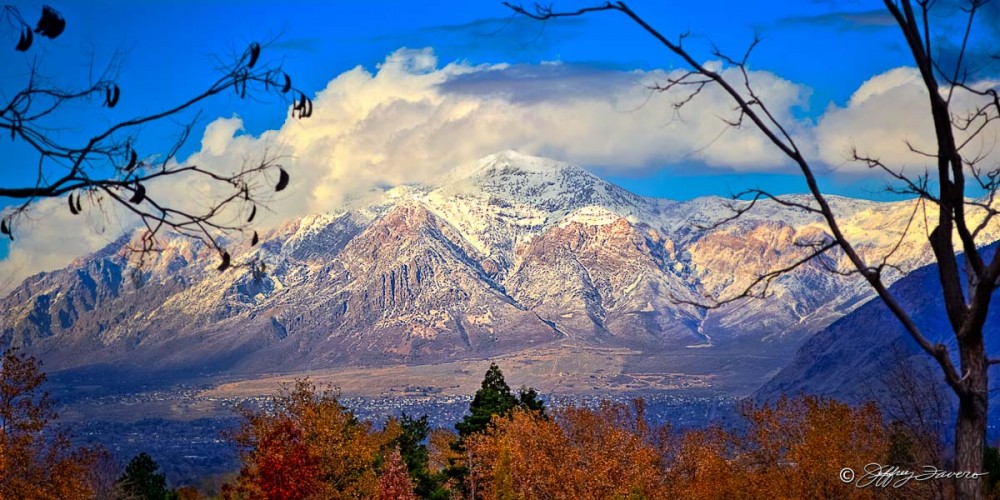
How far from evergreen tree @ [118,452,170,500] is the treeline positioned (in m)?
3.36

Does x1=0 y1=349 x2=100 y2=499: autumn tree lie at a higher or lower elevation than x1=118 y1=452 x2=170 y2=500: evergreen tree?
higher

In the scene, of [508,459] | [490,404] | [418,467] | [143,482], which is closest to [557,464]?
[508,459]

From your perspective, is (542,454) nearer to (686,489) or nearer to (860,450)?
(686,489)

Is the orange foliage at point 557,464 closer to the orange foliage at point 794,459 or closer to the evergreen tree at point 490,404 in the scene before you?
the orange foliage at point 794,459

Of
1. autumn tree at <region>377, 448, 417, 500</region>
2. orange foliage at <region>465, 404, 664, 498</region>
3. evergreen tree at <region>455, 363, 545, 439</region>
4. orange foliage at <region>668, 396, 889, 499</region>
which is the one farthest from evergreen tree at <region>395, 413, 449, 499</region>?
autumn tree at <region>377, 448, 417, 500</region>

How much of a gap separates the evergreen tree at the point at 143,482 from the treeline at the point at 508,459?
11.0 ft

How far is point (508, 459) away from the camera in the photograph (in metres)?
72.4

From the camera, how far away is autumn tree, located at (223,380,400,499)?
2041 inches

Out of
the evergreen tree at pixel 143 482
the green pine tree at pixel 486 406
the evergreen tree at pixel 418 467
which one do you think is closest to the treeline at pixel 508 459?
the evergreen tree at pixel 418 467

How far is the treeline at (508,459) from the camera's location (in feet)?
156

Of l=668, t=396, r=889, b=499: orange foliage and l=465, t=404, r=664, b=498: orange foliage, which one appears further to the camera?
l=668, t=396, r=889, b=499: orange foliage

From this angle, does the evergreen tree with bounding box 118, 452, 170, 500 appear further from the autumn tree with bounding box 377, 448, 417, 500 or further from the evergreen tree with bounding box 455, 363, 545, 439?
the autumn tree with bounding box 377, 448, 417, 500

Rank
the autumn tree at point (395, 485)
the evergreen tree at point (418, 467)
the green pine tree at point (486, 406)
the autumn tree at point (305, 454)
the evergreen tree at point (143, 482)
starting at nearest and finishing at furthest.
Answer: the autumn tree at point (305, 454) → the autumn tree at point (395, 485) → the evergreen tree at point (418, 467) → the green pine tree at point (486, 406) → the evergreen tree at point (143, 482)

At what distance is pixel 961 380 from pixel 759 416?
6770cm
